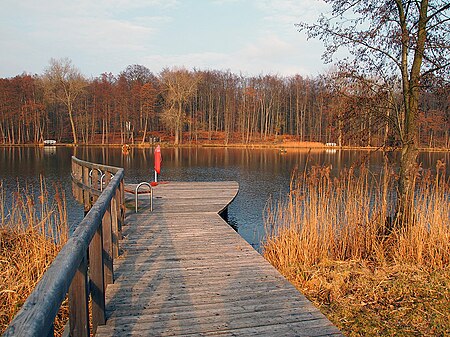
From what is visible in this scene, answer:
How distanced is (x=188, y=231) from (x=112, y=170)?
233 cm

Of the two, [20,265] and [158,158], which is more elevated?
[158,158]

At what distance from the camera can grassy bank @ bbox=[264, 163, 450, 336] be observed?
4.12 metres

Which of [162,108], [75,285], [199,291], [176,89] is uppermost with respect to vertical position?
[176,89]

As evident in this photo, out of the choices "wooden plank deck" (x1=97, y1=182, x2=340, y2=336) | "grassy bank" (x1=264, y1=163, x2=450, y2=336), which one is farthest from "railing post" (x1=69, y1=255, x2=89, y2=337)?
"grassy bank" (x1=264, y1=163, x2=450, y2=336)

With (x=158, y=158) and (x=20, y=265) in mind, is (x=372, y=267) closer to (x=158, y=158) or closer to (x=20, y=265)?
(x=20, y=265)

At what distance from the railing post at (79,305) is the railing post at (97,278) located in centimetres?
62

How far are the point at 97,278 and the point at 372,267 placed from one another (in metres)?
4.19

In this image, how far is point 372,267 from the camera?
17.9 ft

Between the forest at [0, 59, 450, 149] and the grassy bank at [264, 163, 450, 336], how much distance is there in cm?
3528

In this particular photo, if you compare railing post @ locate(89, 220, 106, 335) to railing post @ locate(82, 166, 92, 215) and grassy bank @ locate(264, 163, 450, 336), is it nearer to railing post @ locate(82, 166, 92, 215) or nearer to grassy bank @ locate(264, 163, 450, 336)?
grassy bank @ locate(264, 163, 450, 336)

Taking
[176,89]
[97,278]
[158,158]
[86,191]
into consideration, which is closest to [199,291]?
[97,278]

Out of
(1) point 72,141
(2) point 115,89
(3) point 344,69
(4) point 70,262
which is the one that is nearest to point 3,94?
(1) point 72,141

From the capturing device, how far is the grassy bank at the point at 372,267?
13.5 ft

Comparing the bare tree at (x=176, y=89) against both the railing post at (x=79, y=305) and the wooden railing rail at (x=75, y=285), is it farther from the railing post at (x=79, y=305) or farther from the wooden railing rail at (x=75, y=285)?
the railing post at (x=79, y=305)
